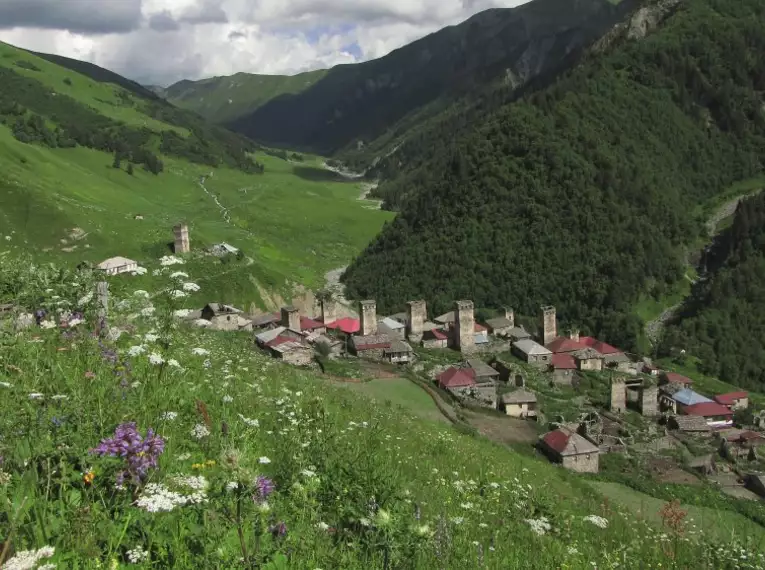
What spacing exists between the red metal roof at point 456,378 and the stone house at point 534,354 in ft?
41.6

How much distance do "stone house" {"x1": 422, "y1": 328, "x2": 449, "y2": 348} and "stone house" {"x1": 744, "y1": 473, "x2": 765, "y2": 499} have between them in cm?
2616

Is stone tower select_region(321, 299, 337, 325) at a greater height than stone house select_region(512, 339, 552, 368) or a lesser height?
greater

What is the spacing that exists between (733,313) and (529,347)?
46087 millimetres

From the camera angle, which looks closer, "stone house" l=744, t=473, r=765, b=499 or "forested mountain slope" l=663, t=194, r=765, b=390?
"stone house" l=744, t=473, r=765, b=499

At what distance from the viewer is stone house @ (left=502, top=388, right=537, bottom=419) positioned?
1657 inches

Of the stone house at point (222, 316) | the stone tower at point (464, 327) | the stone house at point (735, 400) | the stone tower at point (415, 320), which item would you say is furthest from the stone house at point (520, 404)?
the stone house at point (735, 400)

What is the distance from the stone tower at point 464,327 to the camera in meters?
55.7

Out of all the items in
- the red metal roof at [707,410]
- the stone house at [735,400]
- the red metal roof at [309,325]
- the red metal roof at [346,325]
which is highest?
the red metal roof at [309,325]

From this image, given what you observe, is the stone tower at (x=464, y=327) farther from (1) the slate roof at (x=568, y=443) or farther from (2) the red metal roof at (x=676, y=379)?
(1) the slate roof at (x=568, y=443)

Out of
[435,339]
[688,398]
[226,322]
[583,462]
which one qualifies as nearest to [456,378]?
[583,462]

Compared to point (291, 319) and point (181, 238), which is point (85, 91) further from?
point (291, 319)

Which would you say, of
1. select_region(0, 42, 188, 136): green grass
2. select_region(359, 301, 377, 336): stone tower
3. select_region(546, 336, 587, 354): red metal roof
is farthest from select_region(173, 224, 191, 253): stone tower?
select_region(0, 42, 188, 136): green grass

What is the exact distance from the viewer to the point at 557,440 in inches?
1348

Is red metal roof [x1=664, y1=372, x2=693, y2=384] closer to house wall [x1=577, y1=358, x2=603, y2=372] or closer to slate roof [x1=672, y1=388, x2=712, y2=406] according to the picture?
slate roof [x1=672, y1=388, x2=712, y2=406]
